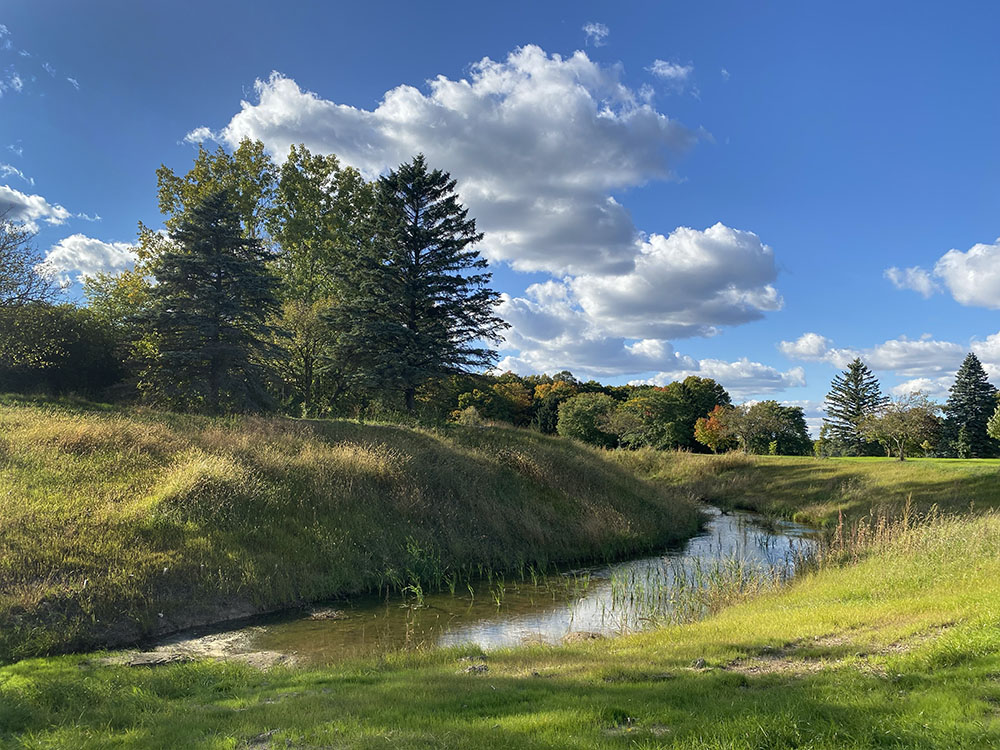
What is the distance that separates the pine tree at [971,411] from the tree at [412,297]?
57.8m

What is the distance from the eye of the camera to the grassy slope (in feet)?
35.2

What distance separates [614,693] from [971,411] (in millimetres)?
75892

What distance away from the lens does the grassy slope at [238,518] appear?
35.2 feet

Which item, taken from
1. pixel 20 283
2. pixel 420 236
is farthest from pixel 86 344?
pixel 420 236

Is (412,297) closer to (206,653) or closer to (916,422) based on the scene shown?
(206,653)

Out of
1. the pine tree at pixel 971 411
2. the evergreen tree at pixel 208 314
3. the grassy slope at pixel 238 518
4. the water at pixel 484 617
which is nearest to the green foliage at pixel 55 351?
the evergreen tree at pixel 208 314

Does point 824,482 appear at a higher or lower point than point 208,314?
lower

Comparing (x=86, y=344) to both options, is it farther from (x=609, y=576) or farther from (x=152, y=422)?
(x=609, y=576)

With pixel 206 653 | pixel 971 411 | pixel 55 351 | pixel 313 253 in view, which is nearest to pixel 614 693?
pixel 206 653

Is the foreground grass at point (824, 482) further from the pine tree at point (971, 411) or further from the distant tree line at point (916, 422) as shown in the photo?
the pine tree at point (971, 411)

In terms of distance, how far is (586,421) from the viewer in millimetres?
64062

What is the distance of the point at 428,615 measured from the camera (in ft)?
41.2

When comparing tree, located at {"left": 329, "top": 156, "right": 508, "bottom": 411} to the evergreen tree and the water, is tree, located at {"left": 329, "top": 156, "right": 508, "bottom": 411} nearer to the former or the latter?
the evergreen tree

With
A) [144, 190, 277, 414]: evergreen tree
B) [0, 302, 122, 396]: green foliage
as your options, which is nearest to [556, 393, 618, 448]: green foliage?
[144, 190, 277, 414]: evergreen tree
